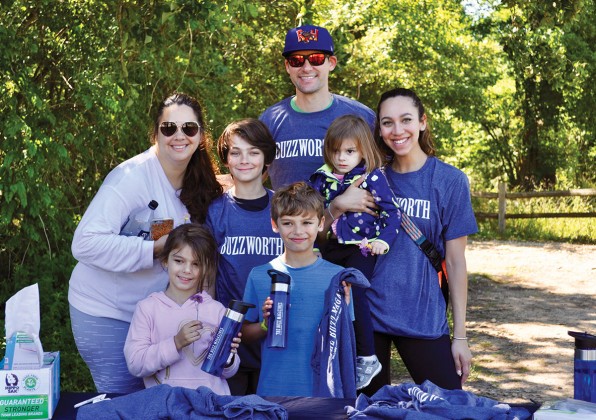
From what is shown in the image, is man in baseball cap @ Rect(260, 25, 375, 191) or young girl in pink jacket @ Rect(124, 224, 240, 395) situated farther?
man in baseball cap @ Rect(260, 25, 375, 191)

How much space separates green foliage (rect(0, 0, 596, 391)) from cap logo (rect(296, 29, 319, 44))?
4.90 ft

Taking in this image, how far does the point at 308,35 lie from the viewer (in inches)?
179

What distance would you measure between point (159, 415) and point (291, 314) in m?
0.96

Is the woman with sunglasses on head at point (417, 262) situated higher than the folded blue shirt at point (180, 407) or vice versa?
the woman with sunglasses on head at point (417, 262)

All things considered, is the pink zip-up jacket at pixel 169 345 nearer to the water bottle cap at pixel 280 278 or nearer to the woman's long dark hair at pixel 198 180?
the water bottle cap at pixel 280 278

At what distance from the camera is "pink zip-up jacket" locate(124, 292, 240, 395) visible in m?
3.51

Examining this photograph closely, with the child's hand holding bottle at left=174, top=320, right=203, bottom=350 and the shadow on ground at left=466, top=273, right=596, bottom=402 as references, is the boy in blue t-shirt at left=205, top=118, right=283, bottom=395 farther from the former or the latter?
the shadow on ground at left=466, top=273, right=596, bottom=402

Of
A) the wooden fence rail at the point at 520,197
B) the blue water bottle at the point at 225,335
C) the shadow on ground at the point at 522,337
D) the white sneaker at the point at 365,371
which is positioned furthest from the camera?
the wooden fence rail at the point at 520,197

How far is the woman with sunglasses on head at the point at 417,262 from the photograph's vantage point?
12.9ft

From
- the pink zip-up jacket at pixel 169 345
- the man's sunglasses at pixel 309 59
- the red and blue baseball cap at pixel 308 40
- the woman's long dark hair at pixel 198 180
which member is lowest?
the pink zip-up jacket at pixel 169 345

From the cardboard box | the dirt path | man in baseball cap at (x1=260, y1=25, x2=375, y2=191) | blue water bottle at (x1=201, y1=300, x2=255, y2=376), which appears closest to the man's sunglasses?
man in baseball cap at (x1=260, y1=25, x2=375, y2=191)

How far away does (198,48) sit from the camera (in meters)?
8.43

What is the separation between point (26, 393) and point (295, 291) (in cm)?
118

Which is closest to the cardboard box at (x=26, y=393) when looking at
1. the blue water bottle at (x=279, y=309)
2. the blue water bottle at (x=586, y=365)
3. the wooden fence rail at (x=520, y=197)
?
the blue water bottle at (x=279, y=309)
